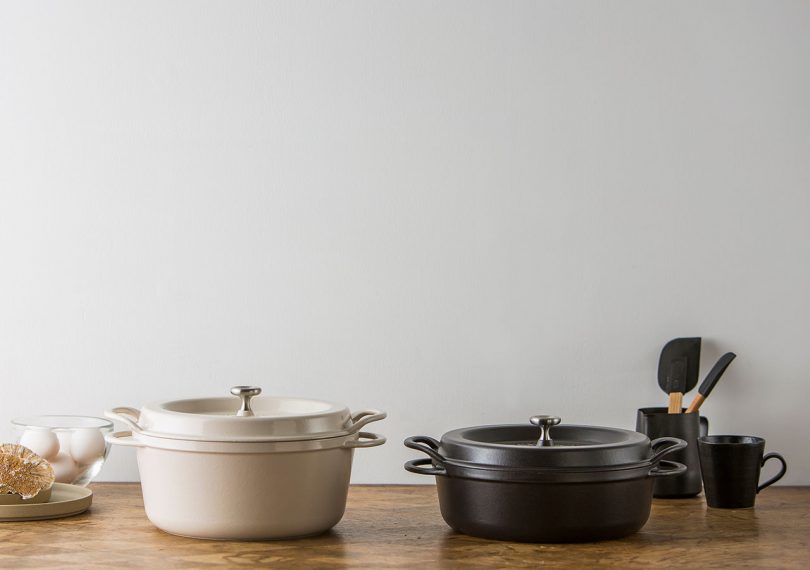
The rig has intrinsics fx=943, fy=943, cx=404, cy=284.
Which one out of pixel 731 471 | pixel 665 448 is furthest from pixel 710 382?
pixel 665 448

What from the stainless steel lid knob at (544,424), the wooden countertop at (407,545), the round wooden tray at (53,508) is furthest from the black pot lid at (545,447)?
the round wooden tray at (53,508)

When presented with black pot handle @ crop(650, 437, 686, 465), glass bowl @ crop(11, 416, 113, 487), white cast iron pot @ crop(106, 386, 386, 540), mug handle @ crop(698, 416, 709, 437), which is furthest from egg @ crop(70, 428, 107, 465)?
mug handle @ crop(698, 416, 709, 437)

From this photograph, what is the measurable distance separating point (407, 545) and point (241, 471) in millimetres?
220

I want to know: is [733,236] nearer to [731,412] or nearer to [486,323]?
[731,412]

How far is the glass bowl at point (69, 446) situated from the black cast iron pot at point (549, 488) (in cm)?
51

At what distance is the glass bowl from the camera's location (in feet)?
4.40

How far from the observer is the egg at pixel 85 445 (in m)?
1.36

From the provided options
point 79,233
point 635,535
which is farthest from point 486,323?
point 79,233

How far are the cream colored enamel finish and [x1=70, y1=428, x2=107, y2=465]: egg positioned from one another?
0.26 meters

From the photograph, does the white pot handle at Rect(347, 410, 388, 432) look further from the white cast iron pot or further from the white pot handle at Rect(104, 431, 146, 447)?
the white pot handle at Rect(104, 431, 146, 447)

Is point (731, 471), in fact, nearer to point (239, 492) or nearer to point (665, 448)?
point (665, 448)

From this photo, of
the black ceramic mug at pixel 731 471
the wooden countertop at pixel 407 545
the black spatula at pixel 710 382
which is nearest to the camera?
the wooden countertop at pixel 407 545

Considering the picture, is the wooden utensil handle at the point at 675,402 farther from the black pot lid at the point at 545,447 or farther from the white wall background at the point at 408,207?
the black pot lid at the point at 545,447

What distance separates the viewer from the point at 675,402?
55.7 inches
